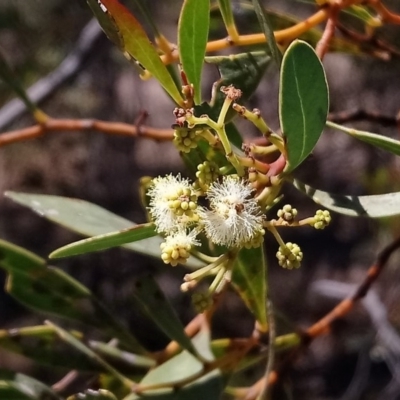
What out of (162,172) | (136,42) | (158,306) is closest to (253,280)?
(158,306)

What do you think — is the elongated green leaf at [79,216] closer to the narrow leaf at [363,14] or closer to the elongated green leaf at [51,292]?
the elongated green leaf at [51,292]

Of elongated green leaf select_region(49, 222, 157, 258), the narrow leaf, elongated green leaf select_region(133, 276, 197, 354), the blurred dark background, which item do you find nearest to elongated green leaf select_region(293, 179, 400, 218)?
A: elongated green leaf select_region(49, 222, 157, 258)

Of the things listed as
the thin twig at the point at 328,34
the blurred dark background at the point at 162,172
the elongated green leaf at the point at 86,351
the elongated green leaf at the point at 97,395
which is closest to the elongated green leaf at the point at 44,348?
the elongated green leaf at the point at 86,351

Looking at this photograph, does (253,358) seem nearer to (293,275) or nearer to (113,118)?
(293,275)

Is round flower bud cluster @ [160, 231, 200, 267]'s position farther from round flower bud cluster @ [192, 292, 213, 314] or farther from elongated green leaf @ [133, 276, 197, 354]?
elongated green leaf @ [133, 276, 197, 354]

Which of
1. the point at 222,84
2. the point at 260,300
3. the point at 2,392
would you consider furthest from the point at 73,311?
the point at 222,84
